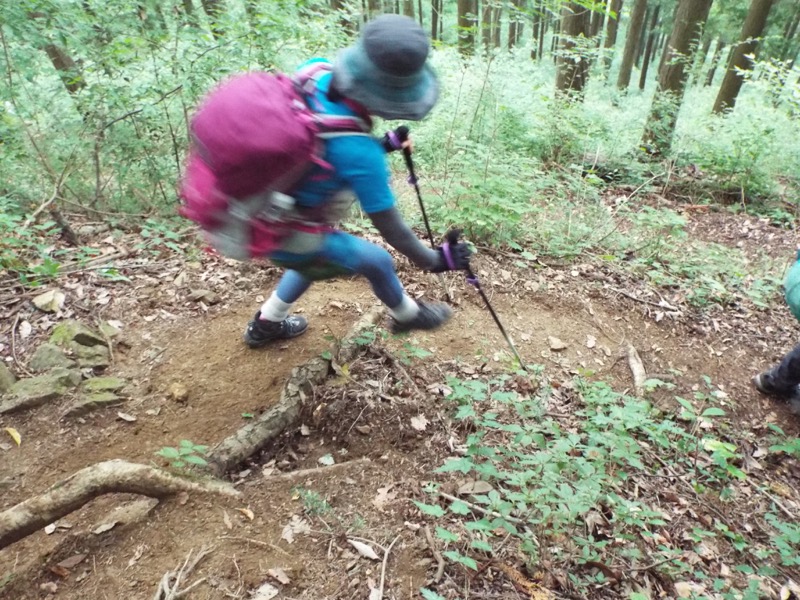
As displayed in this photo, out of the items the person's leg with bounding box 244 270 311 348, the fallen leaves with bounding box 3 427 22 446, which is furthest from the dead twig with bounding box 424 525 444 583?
the fallen leaves with bounding box 3 427 22 446

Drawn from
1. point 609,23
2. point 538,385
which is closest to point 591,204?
point 538,385

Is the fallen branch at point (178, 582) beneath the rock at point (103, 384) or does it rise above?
above

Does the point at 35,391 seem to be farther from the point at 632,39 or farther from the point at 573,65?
the point at 632,39

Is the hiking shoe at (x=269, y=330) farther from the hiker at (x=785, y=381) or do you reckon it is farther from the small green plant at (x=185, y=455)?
the hiker at (x=785, y=381)

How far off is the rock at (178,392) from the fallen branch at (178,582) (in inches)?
51.9

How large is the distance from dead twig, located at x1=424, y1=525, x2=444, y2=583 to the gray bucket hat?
1970 millimetres

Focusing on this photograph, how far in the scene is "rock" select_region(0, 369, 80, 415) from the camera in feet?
9.72

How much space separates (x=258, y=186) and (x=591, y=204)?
5.89m

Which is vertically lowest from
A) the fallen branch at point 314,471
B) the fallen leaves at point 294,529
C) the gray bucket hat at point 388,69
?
the fallen branch at point 314,471

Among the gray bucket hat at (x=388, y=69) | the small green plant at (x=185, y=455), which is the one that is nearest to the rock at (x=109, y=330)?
the small green plant at (x=185, y=455)

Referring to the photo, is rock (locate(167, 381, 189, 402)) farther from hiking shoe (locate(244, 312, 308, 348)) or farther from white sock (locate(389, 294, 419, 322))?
white sock (locate(389, 294, 419, 322))

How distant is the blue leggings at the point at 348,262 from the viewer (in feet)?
8.32

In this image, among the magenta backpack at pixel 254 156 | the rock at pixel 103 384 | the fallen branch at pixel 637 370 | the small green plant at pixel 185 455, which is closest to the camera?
the magenta backpack at pixel 254 156

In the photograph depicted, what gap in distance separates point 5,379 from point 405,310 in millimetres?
2591
